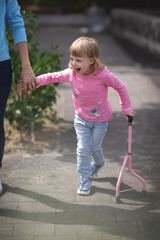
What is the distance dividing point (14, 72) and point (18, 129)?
82 cm

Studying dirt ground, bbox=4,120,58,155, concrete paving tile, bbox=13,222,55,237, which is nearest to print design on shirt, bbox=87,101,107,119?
concrete paving tile, bbox=13,222,55,237

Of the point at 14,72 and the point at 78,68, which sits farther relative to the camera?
the point at 14,72

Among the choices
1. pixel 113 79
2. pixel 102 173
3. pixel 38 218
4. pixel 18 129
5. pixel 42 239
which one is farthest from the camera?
pixel 18 129

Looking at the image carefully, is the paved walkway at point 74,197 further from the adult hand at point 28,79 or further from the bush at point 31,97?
the adult hand at point 28,79

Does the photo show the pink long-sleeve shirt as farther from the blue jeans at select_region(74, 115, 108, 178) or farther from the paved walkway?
the paved walkway

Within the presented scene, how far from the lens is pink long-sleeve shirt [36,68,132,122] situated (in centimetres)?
385

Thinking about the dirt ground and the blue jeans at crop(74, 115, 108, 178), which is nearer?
the blue jeans at crop(74, 115, 108, 178)

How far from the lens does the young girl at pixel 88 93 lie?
375 cm

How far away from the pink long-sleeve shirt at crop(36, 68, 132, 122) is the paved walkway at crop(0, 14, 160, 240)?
2.56ft

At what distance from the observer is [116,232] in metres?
3.37

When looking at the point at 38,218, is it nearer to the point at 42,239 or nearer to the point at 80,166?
the point at 42,239

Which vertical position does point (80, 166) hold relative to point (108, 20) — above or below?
above

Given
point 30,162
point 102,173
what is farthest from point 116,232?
point 30,162

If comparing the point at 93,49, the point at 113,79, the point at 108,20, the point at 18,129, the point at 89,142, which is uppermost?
the point at 93,49
